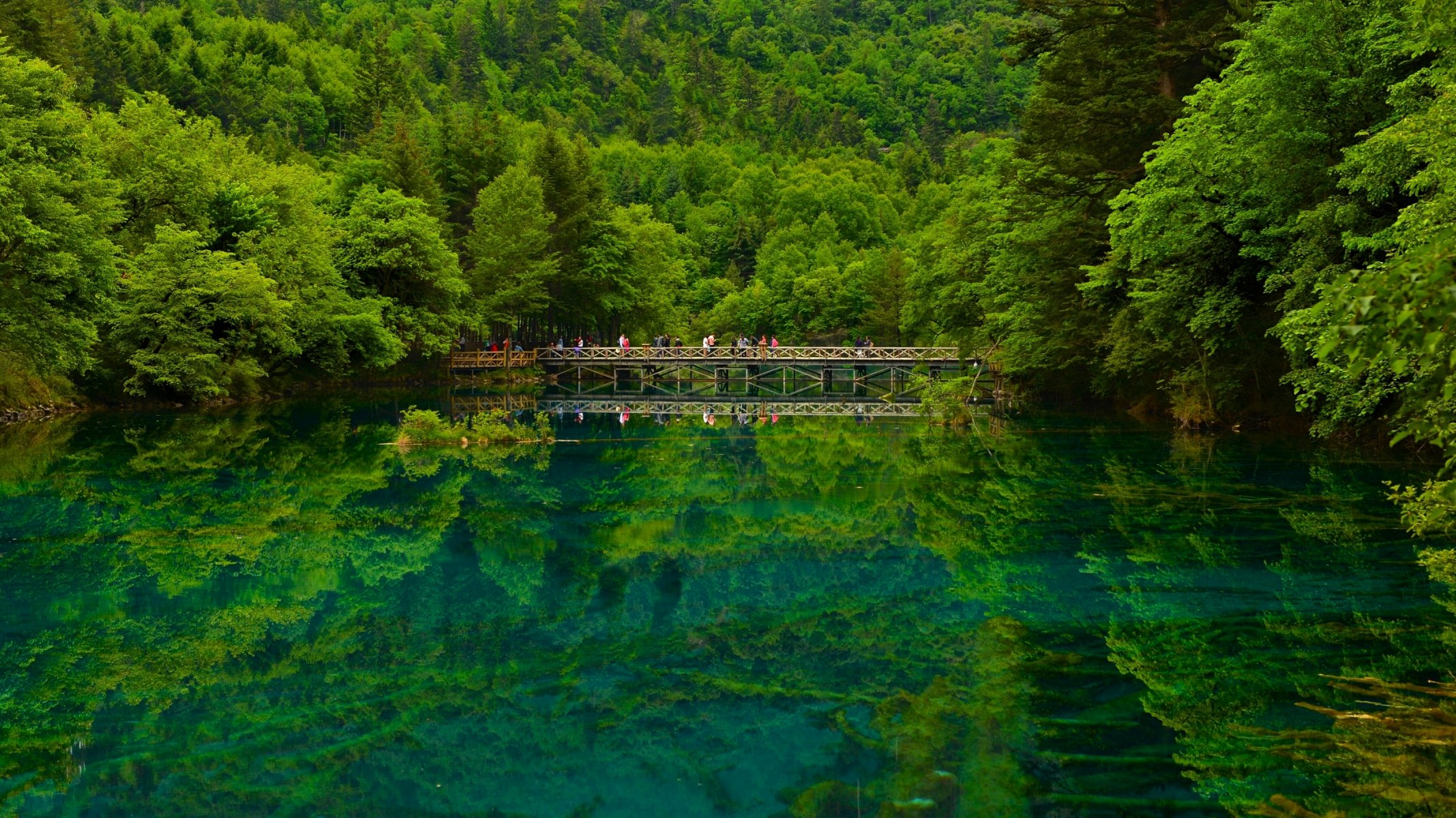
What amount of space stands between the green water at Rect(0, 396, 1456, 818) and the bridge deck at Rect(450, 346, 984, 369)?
38.7m

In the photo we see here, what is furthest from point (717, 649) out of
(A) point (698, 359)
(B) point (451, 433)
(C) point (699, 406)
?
(A) point (698, 359)

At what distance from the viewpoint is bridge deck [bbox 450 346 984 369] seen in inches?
2318

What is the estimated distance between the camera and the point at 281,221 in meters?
46.0

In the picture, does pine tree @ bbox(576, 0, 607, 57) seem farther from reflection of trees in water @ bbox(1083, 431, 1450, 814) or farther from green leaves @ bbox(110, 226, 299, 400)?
reflection of trees in water @ bbox(1083, 431, 1450, 814)

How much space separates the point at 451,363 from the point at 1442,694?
181 feet

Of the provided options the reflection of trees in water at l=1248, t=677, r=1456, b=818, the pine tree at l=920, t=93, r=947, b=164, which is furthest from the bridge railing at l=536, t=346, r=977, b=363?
the pine tree at l=920, t=93, r=947, b=164

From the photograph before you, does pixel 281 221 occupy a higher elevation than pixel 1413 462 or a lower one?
higher

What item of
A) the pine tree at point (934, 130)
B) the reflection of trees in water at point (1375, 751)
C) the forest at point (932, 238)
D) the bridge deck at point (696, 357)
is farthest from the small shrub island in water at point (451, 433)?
the pine tree at point (934, 130)

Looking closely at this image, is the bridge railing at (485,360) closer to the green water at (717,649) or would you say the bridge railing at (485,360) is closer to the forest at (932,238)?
the forest at (932,238)

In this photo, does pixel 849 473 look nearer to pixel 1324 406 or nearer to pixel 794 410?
pixel 1324 406

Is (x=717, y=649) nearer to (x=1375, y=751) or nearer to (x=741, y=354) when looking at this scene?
(x=1375, y=751)

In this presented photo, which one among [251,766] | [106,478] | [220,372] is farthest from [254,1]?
[251,766]

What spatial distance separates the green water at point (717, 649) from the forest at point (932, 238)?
1.81 m

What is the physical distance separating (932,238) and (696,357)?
1295cm
